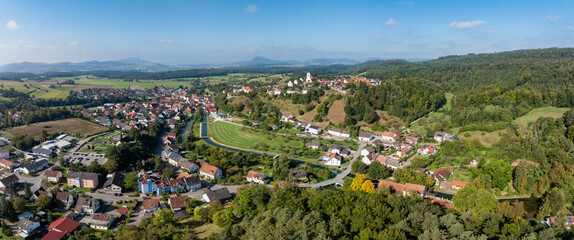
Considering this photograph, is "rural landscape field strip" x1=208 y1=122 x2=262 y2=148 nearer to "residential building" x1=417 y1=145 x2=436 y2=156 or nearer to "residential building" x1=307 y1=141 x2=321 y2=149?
"residential building" x1=307 y1=141 x2=321 y2=149

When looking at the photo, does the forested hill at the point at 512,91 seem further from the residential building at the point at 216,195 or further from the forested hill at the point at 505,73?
the residential building at the point at 216,195

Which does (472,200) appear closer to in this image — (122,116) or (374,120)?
(374,120)

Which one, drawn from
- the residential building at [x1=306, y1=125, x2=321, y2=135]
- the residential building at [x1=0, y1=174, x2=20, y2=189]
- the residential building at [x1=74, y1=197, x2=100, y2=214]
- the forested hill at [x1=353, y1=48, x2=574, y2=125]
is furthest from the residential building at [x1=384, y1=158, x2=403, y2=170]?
the residential building at [x1=0, y1=174, x2=20, y2=189]

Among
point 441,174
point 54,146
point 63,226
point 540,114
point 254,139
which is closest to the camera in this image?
point 63,226

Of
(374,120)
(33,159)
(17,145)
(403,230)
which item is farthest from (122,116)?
(403,230)

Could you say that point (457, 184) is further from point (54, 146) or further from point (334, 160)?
point (54, 146)

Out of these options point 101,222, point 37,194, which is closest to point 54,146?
point 37,194
